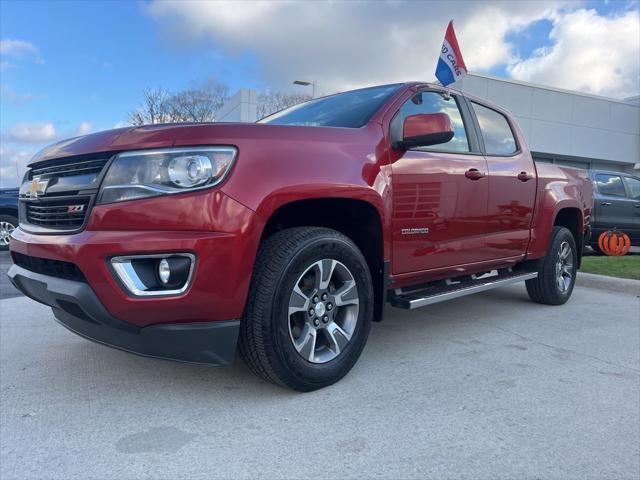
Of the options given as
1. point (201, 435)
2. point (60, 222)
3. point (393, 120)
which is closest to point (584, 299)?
point (393, 120)

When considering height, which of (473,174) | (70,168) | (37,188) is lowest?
(37,188)

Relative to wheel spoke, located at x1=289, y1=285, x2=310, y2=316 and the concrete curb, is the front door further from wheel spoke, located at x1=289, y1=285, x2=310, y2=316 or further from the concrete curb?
the concrete curb

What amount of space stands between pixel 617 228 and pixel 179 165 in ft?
32.9

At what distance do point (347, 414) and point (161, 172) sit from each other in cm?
152

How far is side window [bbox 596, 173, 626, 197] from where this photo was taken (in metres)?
10.1

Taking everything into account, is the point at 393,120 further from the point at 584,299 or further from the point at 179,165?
the point at 584,299

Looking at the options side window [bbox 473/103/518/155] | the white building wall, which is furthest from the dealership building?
side window [bbox 473/103/518/155]

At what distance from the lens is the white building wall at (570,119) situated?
2200 cm

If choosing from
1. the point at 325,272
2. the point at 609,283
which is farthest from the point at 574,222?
the point at 325,272

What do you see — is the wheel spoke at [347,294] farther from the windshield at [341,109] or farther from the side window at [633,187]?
the side window at [633,187]

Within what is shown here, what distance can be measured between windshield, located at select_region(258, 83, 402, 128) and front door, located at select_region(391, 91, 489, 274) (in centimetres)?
19

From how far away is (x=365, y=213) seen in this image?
312 cm

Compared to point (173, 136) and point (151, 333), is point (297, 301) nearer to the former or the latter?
point (151, 333)

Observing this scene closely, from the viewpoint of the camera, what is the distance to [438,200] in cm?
348
